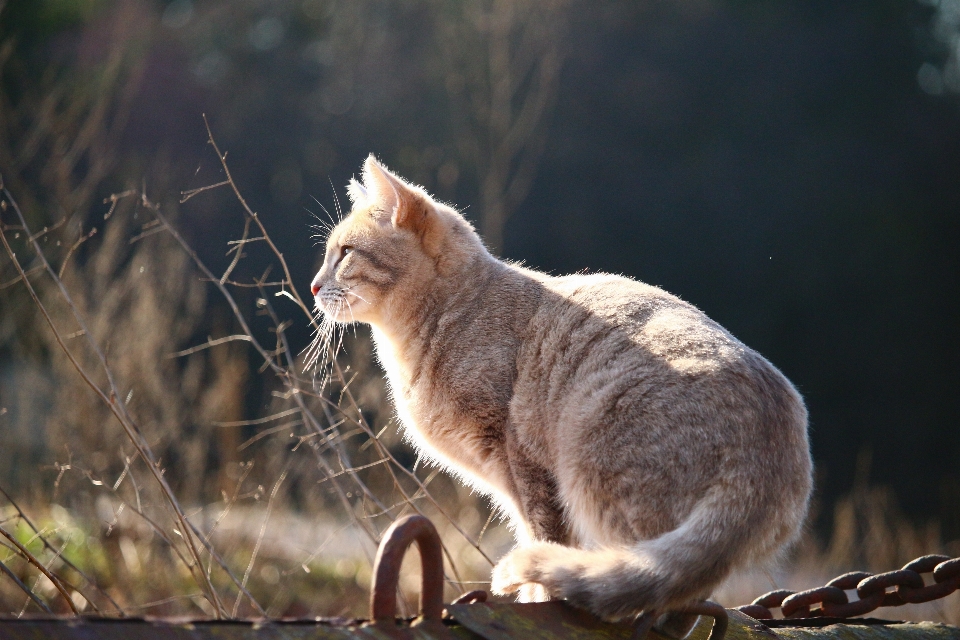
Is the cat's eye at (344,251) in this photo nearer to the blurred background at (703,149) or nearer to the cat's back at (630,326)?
the cat's back at (630,326)

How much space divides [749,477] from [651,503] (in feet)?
0.77

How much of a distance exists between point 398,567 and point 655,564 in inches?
25.5

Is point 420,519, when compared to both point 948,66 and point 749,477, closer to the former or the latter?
point 749,477

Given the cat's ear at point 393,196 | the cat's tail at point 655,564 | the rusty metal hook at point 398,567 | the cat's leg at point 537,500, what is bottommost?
the cat's leg at point 537,500

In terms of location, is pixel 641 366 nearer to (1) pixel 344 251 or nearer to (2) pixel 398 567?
(2) pixel 398 567

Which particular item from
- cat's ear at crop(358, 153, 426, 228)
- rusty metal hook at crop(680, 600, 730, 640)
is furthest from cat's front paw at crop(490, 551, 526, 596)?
cat's ear at crop(358, 153, 426, 228)

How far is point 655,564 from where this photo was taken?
5.60 feet

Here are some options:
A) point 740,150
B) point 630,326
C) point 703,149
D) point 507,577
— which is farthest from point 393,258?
point 740,150

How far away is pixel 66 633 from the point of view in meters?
1.07

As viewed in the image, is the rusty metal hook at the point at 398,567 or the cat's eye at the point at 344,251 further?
the cat's eye at the point at 344,251

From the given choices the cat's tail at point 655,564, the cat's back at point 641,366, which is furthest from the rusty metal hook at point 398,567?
the cat's back at point 641,366

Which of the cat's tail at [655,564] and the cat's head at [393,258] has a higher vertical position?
the cat's head at [393,258]

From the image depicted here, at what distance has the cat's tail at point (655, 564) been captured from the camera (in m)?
1.59

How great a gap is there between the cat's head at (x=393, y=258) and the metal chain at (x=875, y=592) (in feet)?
5.09
